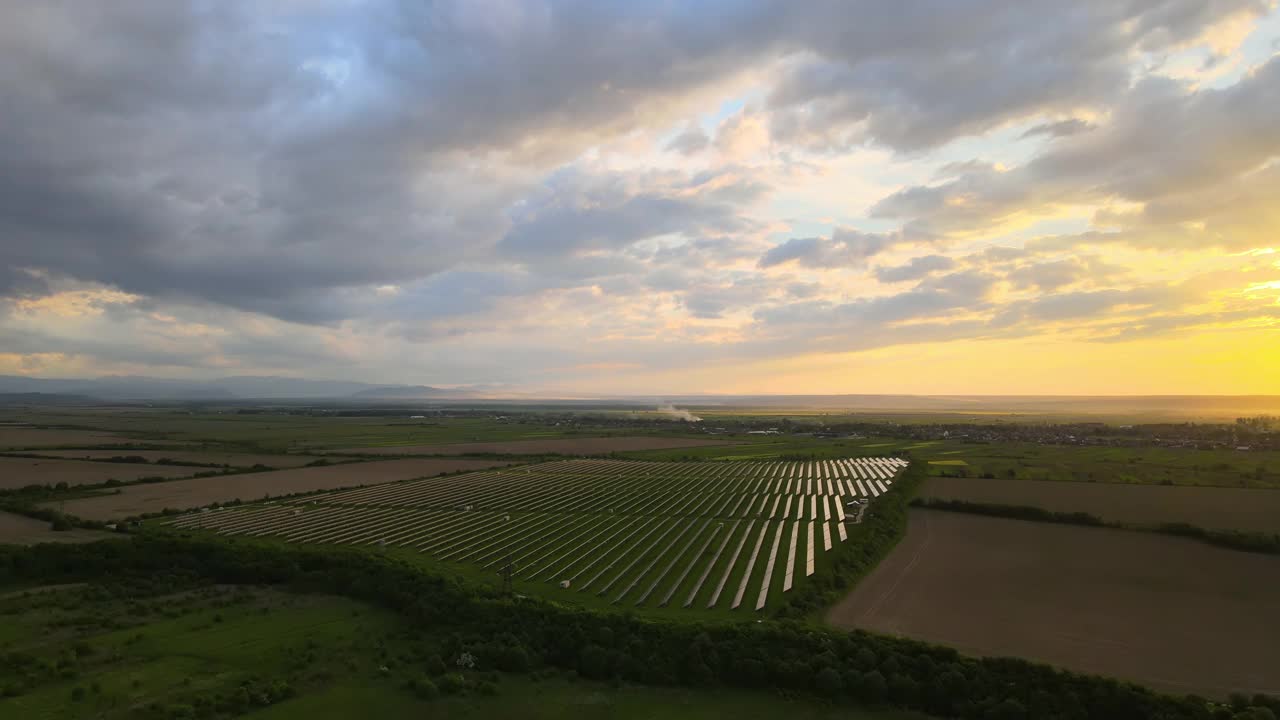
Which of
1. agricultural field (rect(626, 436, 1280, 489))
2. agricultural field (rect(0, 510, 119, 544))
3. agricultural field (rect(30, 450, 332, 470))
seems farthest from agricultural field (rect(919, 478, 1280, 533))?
agricultural field (rect(30, 450, 332, 470))

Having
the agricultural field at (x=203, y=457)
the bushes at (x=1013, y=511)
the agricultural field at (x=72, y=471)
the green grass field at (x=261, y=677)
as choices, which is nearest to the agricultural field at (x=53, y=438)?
the agricultural field at (x=203, y=457)

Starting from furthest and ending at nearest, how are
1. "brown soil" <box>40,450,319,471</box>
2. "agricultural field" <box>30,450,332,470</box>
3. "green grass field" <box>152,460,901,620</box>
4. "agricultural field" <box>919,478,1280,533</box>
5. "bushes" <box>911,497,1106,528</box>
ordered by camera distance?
1. "brown soil" <box>40,450,319,471</box>
2. "agricultural field" <box>30,450,332,470</box>
3. "bushes" <box>911,497,1106,528</box>
4. "agricultural field" <box>919,478,1280,533</box>
5. "green grass field" <box>152,460,901,620</box>

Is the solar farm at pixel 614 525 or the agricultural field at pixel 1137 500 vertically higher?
the agricultural field at pixel 1137 500

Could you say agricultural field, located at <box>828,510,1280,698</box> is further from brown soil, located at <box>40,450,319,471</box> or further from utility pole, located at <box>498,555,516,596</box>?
brown soil, located at <box>40,450,319,471</box>

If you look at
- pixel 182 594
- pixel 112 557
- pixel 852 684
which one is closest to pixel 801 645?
pixel 852 684

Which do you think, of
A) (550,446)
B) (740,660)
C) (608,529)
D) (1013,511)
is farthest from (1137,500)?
(550,446)

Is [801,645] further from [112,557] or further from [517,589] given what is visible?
[112,557]

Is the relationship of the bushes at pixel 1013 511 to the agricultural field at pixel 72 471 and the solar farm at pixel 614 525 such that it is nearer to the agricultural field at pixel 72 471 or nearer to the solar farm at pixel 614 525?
the solar farm at pixel 614 525

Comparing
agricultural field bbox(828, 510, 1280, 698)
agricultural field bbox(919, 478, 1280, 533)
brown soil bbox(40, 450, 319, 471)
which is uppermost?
agricultural field bbox(919, 478, 1280, 533)
